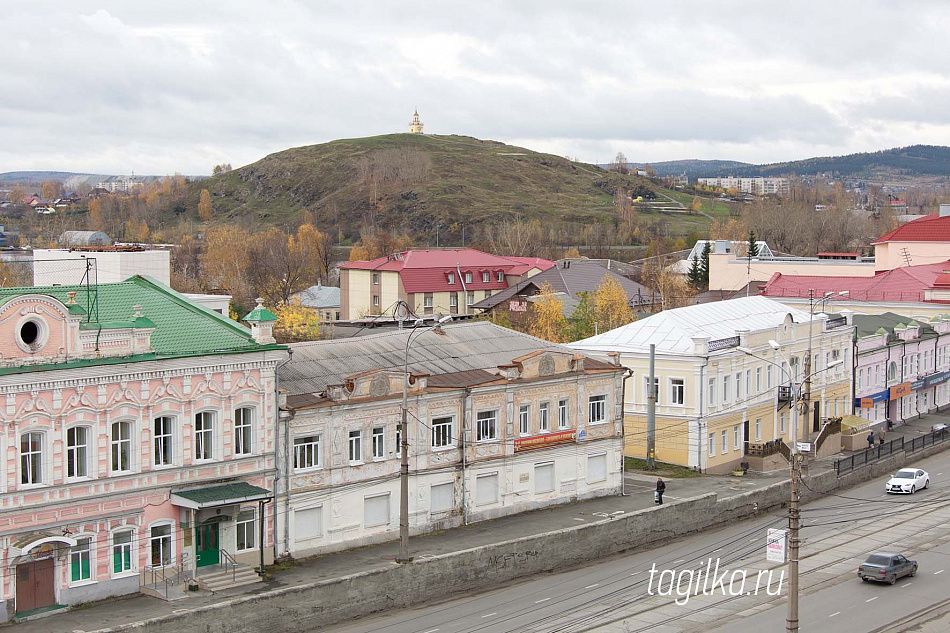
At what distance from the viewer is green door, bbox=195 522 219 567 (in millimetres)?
35531

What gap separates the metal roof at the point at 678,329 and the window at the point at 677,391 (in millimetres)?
1421

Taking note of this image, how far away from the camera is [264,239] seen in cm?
13838

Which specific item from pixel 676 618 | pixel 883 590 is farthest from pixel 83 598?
pixel 883 590

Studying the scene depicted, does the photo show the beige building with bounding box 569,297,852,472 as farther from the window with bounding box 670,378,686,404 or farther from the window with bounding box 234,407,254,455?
the window with bounding box 234,407,254,455

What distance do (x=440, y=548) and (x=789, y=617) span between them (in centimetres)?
1420

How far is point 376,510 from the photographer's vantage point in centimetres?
4047

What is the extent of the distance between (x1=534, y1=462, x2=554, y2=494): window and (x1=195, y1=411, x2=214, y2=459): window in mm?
14795

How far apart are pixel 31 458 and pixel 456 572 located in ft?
46.6

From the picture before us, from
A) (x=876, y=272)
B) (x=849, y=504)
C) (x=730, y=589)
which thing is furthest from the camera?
(x=876, y=272)

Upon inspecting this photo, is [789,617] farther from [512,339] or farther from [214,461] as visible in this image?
[512,339]

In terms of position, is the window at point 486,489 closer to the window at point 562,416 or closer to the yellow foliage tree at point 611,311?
the window at point 562,416

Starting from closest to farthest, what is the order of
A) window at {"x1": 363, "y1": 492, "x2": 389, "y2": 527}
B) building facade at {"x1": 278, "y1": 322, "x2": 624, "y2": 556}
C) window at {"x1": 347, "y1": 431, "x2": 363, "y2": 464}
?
building facade at {"x1": 278, "y1": 322, "x2": 624, "y2": 556} < window at {"x1": 347, "y1": 431, "x2": 363, "y2": 464} < window at {"x1": 363, "y1": 492, "x2": 389, "y2": 527}

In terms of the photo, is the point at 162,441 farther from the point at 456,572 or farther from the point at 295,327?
the point at 295,327

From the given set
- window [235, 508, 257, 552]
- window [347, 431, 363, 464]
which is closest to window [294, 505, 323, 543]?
window [235, 508, 257, 552]
